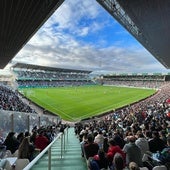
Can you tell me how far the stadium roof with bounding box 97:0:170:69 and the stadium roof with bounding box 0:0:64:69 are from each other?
3129 mm

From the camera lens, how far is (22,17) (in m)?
17.0

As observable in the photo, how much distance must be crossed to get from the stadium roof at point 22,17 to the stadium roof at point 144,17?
3.13 m

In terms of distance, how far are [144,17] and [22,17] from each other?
7598 millimetres

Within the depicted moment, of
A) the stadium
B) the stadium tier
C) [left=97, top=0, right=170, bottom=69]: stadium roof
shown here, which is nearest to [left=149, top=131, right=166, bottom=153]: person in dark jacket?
the stadium

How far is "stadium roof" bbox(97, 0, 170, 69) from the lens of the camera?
1480 cm

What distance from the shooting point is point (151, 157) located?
6.26m

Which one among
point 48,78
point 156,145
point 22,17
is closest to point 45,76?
point 48,78

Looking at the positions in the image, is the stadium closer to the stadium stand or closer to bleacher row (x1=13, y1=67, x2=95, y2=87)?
bleacher row (x1=13, y1=67, x2=95, y2=87)

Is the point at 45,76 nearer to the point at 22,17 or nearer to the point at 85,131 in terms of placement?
the point at 22,17

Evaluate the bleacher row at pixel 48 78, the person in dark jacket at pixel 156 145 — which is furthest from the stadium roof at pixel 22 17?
the bleacher row at pixel 48 78

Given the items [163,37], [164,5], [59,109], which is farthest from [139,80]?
[164,5]

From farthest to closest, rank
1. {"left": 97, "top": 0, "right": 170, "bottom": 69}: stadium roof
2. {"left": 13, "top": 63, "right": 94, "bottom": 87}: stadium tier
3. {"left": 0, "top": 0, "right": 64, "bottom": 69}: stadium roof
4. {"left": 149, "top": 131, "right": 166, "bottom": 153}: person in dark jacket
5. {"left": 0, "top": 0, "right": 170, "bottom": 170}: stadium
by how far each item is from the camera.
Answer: {"left": 13, "top": 63, "right": 94, "bottom": 87}: stadium tier → {"left": 97, "top": 0, "right": 170, "bottom": 69}: stadium roof → {"left": 0, "top": 0, "right": 64, "bottom": 69}: stadium roof → {"left": 149, "top": 131, "right": 166, "bottom": 153}: person in dark jacket → {"left": 0, "top": 0, "right": 170, "bottom": 170}: stadium

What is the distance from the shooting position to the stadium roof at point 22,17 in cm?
1438

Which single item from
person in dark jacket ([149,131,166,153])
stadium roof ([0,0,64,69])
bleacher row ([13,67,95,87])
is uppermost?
bleacher row ([13,67,95,87])
